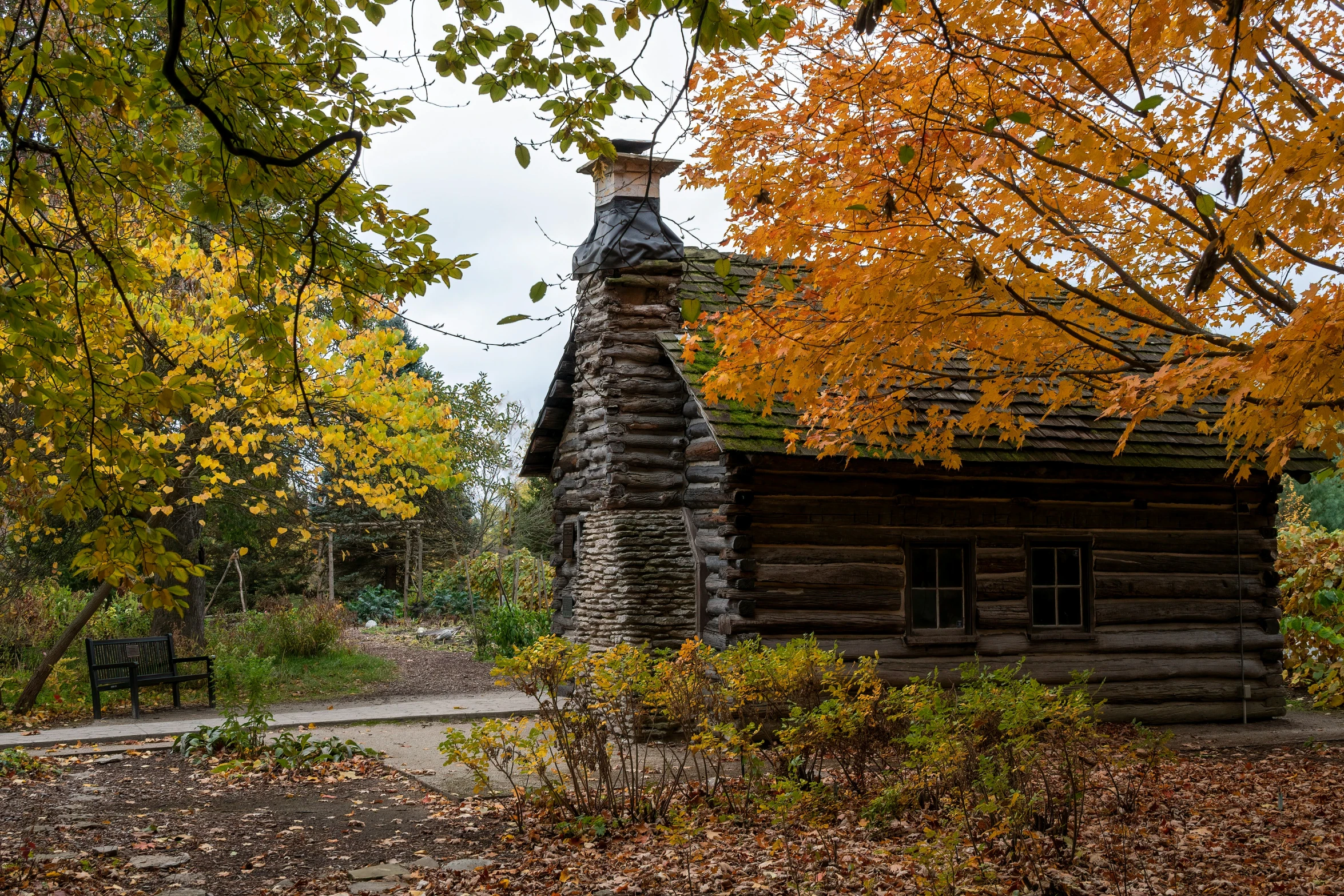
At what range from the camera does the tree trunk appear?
39.6 ft

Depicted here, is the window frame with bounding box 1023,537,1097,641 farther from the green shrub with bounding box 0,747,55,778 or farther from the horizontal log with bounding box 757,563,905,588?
the green shrub with bounding box 0,747,55,778

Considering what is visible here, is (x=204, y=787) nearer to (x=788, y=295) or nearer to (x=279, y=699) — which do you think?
(x=279, y=699)

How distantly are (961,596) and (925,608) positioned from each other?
0.47 m

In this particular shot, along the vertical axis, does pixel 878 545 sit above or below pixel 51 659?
above

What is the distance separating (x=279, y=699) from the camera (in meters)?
13.9

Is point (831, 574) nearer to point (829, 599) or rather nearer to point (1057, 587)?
point (829, 599)

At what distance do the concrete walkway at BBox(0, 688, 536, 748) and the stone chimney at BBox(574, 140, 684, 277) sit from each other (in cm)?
541

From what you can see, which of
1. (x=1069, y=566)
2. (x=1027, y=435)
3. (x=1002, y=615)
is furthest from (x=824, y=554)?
(x=1069, y=566)

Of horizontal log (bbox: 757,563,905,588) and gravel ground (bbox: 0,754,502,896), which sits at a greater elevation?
horizontal log (bbox: 757,563,905,588)

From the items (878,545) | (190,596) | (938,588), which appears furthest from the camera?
(190,596)

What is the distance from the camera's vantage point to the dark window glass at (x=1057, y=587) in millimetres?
11742

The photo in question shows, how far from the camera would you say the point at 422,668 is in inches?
684

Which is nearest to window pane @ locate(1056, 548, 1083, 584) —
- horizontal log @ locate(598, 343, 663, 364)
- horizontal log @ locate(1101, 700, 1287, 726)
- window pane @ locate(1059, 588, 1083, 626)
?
window pane @ locate(1059, 588, 1083, 626)

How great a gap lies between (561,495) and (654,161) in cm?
442
